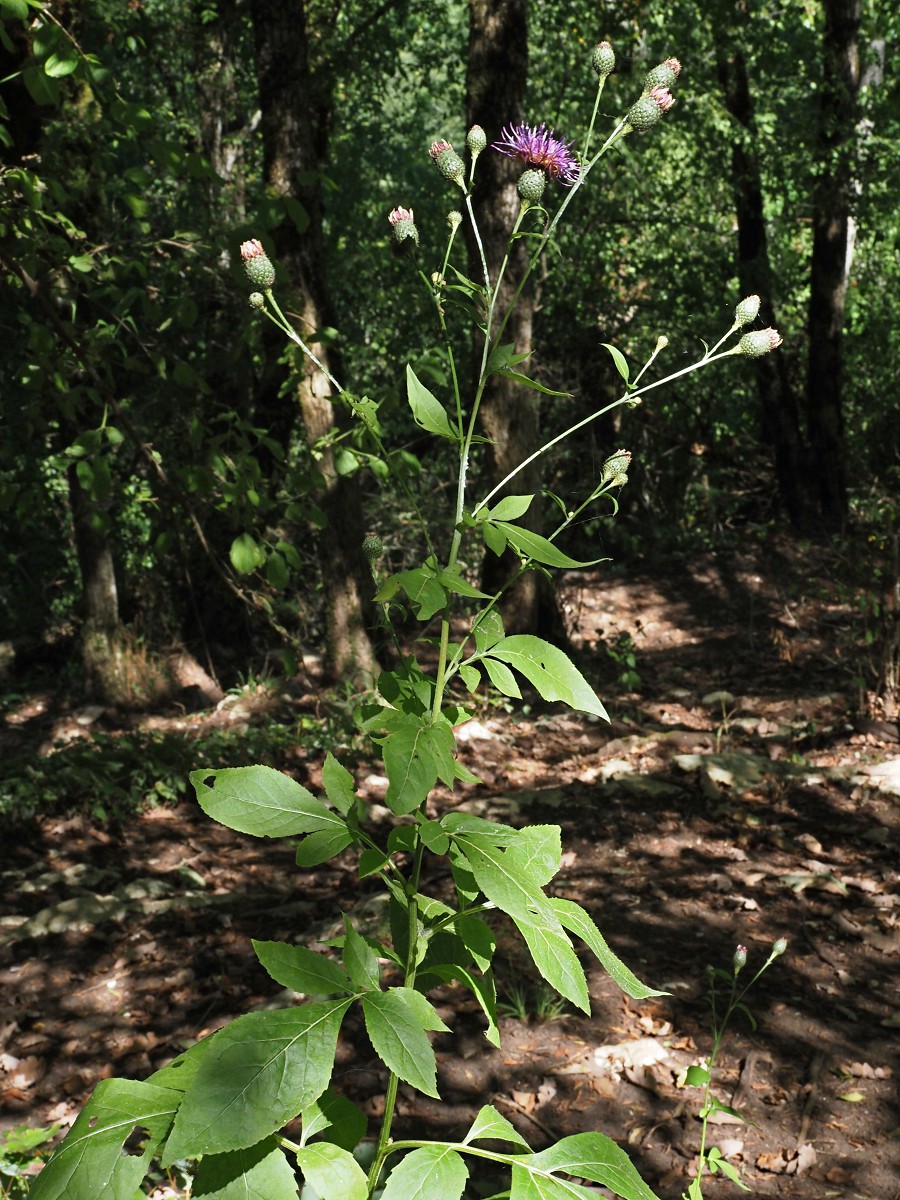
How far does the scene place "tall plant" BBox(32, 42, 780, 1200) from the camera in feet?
3.88

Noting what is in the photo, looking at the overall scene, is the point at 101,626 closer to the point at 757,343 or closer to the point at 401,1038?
the point at 757,343

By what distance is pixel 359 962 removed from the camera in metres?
1.31

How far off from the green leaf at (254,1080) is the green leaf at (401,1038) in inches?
1.8

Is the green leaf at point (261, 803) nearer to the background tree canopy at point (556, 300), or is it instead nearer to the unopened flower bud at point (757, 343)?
the unopened flower bud at point (757, 343)

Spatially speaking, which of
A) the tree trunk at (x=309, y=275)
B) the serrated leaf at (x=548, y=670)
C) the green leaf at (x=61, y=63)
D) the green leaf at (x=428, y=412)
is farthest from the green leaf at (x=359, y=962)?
the tree trunk at (x=309, y=275)

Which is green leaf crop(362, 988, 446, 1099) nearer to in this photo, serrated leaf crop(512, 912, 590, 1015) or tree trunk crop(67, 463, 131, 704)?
serrated leaf crop(512, 912, 590, 1015)

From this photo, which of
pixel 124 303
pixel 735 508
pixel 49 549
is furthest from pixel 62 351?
pixel 735 508

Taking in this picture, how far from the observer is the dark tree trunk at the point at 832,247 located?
348 inches

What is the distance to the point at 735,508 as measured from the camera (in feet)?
34.6

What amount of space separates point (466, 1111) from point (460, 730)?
3.36 m

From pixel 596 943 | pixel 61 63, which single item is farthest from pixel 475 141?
pixel 61 63

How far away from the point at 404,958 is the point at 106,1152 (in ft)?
1.72

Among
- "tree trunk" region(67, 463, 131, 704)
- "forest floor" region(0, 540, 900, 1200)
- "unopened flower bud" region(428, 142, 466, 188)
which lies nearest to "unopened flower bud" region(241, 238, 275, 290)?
"unopened flower bud" region(428, 142, 466, 188)

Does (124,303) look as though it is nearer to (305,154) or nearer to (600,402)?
(305,154)
